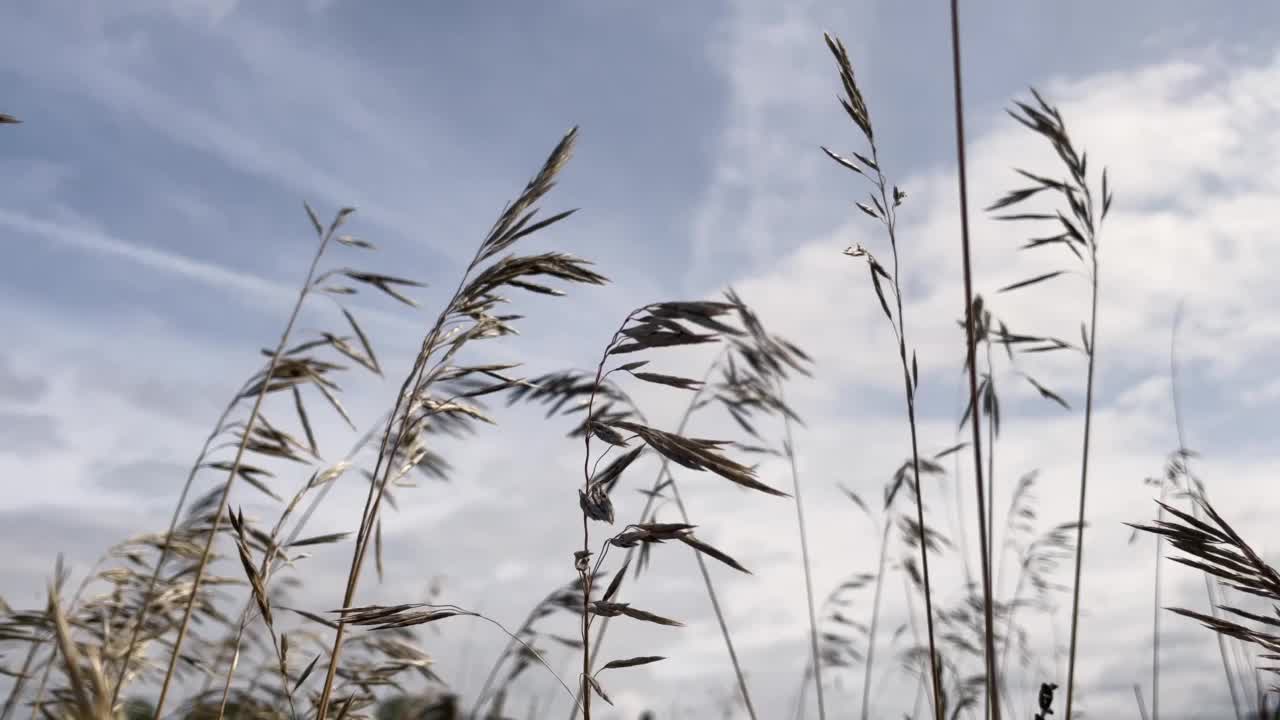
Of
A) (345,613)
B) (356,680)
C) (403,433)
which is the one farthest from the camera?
(356,680)

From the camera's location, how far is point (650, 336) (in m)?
1.66

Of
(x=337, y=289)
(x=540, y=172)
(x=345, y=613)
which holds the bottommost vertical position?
(x=345, y=613)

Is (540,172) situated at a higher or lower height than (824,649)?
higher

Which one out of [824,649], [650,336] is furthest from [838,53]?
[824,649]

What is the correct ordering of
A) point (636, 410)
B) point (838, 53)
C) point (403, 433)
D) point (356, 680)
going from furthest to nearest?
point (636, 410) → point (356, 680) → point (838, 53) → point (403, 433)

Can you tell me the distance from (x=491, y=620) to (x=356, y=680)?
0.95 m

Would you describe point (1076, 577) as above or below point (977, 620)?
below

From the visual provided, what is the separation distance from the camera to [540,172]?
85.8 inches

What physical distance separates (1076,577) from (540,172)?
62.0 inches

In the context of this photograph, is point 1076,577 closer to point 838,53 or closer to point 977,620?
point 838,53

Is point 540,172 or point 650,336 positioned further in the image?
point 540,172

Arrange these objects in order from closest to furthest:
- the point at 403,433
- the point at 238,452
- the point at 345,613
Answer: the point at 345,613
the point at 403,433
the point at 238,452

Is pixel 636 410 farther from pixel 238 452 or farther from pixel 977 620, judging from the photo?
pixel 977 620

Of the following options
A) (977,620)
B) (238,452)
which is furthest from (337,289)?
(977,620)
